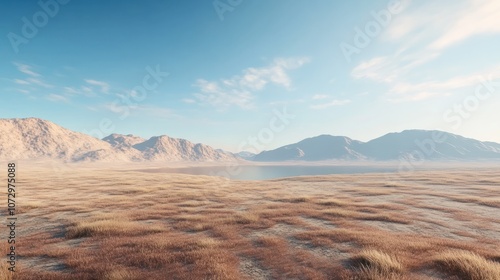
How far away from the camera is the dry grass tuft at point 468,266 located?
6.76 m

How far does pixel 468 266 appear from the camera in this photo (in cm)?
716

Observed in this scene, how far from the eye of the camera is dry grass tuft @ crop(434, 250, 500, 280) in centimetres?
676

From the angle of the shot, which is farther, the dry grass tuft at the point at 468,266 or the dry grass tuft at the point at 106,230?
the dry grass tuft at the point at 106,230

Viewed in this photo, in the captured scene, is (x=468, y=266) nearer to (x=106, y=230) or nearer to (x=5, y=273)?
(x=5, y=273)

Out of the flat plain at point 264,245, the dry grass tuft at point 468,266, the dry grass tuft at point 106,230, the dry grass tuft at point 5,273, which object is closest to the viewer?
the dry grass tuft at point 468,266

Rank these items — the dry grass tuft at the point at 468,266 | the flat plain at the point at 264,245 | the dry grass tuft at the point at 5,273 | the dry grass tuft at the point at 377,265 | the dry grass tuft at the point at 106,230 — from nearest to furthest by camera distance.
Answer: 1. the dry grass tuft at the point at 468,266
2. the dry grass tuft at the point at 377,265
3. the dry grass tuft at the point at 5,273
4. the flat plain at the point at 264,245
5. the dry grass tuft at the point at 106,230

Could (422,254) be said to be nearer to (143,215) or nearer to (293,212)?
(293,212)

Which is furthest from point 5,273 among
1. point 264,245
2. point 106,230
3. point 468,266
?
point 468,266

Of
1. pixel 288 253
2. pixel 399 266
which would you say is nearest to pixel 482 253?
pixel 399 266

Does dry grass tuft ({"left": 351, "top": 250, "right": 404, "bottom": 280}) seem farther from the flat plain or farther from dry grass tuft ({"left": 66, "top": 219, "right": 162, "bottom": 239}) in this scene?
dry grass tuft ({"left": 66, "top": 219, "right": 162, "bottom": 239})

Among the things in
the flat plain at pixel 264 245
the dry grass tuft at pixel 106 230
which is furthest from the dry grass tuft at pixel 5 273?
the dry grass tuft at pixel 106 230

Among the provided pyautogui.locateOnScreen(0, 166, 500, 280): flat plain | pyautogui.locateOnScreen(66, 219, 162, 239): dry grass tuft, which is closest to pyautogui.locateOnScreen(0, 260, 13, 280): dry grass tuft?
pyautogui.locateOnScreen(0, 166, 500, 280): flat plain

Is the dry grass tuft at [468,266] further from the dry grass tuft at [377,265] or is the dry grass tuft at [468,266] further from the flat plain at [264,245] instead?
the dry grass tuft at [377,265]

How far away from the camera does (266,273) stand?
774 cm
